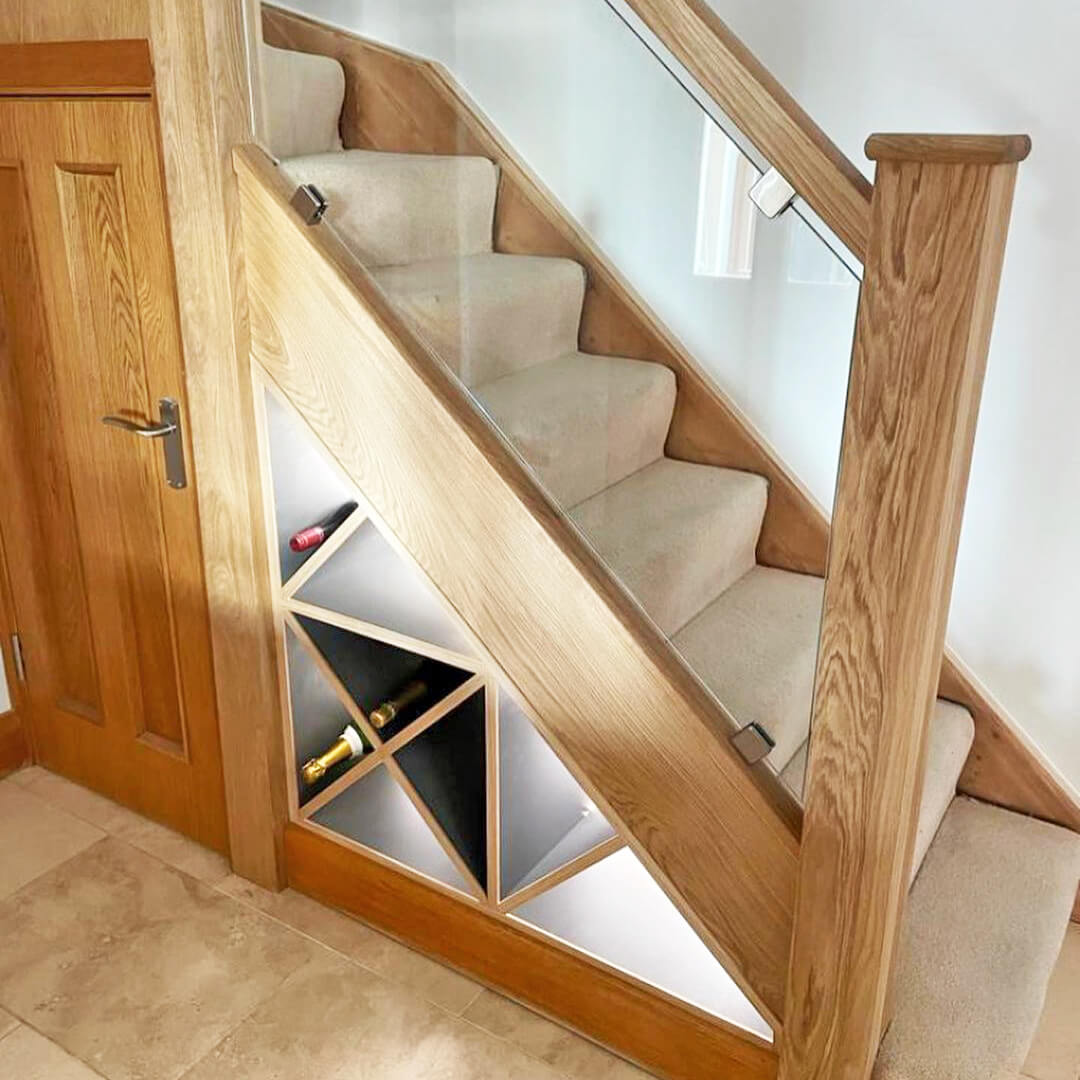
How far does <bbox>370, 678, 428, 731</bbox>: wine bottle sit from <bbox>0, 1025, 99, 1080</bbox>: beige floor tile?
28.4 inches

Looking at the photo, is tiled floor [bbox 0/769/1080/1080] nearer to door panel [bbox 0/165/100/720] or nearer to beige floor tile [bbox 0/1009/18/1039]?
beige floor tile [bbox 0/1009/18/1039]

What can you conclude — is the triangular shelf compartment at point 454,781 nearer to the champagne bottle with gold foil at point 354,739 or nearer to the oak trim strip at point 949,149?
the champagne bottle with gold foil at point 354,739

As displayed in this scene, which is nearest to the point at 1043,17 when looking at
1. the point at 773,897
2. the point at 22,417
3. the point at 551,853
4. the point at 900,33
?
the point at 900,33

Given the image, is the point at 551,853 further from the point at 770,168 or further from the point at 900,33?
the point at 900,33

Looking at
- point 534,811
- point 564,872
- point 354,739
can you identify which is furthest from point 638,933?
point 354,739

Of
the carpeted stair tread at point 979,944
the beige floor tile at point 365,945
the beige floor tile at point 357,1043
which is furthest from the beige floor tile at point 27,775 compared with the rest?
the carpeted stair tread at point 979,944

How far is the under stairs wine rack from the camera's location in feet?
5.63

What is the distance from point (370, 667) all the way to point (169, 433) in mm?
554

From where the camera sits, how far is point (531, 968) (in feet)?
6.05

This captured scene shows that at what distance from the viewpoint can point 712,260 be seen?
66.1 inches

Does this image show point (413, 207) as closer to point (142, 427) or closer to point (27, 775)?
point (142, 427)

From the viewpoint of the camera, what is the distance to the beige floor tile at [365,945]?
1.91 m

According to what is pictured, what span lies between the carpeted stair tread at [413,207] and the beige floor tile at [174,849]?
51.2 inches

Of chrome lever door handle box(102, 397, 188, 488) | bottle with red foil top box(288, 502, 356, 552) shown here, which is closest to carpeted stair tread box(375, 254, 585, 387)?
bottle with red foil top box(288, 502, 356, 552)
